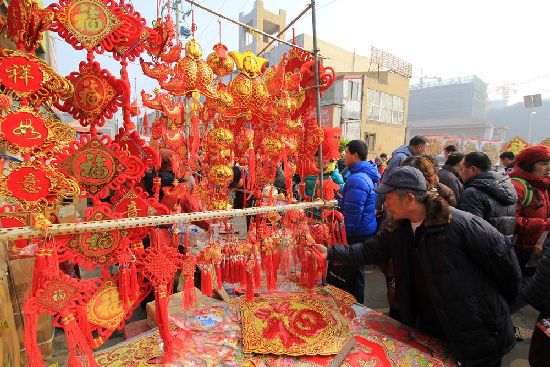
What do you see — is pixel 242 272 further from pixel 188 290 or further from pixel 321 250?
pixel 321 250

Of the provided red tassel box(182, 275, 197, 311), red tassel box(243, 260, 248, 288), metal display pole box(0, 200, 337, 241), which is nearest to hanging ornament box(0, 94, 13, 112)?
metal display pole box(0, 200, 337, 241)

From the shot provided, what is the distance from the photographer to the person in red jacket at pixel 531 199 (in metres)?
2.70

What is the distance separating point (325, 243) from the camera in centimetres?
207

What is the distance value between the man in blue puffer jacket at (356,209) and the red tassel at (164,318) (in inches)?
74.0

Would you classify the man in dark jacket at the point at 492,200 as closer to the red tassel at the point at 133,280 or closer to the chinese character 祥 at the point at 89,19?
the red tassel at the point at 133,280

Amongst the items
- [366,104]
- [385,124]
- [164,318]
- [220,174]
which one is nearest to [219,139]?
[220,174]

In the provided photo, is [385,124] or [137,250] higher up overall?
[385,124]

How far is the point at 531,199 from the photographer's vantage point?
2.74 meters

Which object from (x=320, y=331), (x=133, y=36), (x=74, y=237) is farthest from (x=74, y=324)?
(x=320, y=331)

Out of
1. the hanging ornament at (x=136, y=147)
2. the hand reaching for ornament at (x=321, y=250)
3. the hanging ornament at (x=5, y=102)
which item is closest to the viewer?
the hanging ornament at (x=5, y=102)

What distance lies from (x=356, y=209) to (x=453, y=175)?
4.43 feet

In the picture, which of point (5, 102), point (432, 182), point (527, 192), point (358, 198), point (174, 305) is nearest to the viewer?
point (5, 102)

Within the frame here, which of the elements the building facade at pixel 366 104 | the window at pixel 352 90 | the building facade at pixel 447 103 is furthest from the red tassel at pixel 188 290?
the building facade at pixel 447 103

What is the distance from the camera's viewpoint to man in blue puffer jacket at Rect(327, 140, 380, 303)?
113 inches
